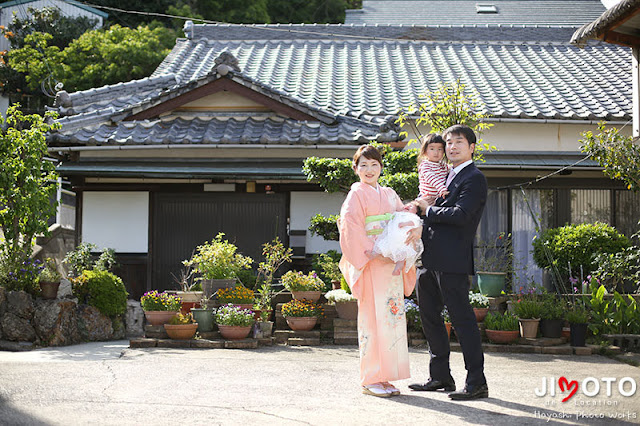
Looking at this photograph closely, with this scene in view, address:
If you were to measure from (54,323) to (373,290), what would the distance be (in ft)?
16.3

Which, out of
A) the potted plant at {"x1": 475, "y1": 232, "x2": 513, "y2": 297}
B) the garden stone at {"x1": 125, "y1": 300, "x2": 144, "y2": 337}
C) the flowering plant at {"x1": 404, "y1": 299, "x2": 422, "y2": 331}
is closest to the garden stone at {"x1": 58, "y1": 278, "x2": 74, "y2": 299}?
the garden stone at {"x1": 125, "y1": 300, "x2": 144, "y2": 337}

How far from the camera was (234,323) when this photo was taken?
320 inches

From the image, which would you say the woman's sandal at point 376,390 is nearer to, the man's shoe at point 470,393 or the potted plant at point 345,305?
the man's shoe at point 470,393

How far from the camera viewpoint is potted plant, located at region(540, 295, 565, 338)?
8.45 meters

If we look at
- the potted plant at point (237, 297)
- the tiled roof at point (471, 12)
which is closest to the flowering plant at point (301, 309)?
the potted plant at point (237, 297)

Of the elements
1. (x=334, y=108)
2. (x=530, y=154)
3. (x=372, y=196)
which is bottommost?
(x=372, y=196)

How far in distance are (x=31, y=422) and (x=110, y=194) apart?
7.46 meters

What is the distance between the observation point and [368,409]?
4.75 m

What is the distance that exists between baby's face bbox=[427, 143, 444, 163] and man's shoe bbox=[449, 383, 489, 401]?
71.3 inches

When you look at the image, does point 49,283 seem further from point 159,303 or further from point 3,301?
point 159,303

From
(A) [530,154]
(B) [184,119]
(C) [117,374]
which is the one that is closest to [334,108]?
(B) [184,119]

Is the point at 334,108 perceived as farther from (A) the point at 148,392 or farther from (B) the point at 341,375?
(A) the point at 148,392

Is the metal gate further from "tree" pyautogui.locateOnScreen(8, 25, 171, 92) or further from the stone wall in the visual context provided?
"tree" pyautogui.locateOnScreen(8, 25, 171, 92)

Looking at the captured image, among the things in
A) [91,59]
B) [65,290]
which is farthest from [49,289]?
[91,59]
